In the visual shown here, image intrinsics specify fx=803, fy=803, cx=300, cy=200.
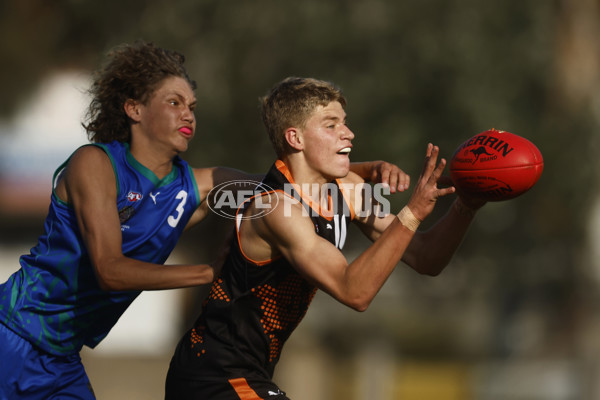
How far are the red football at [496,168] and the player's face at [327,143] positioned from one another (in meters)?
0.68

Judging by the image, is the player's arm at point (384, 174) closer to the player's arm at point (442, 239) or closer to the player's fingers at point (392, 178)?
the player's fingers at point (392, 178)

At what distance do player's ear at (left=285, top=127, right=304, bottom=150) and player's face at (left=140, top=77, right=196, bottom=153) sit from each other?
802mm

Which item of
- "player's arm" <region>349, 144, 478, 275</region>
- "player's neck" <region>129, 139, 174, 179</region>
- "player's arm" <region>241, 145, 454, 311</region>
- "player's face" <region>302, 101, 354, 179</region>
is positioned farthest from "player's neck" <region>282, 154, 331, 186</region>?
"player's neck" <region>129, 139, 174, 179</region>

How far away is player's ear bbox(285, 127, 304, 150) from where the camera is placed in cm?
443

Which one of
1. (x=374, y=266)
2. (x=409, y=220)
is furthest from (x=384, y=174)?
(x=374, y=266)

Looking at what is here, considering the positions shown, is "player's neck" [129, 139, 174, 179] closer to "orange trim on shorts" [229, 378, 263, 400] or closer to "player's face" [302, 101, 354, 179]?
"player's face" [302, 101, 354, 179]

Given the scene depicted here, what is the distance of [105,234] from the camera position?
14.0 ft

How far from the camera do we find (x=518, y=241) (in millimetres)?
13617

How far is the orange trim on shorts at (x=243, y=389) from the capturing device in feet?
13.5

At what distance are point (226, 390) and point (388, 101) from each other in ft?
27.3

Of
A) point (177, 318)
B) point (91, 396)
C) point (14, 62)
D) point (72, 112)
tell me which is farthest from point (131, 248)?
point (177, 318)

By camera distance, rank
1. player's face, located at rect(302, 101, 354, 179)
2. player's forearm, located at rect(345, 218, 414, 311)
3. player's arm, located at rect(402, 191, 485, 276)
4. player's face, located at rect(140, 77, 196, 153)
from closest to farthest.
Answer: player's forearm, located at rect(345, 218, 414, 311)
player's face, located at rect(302, 101, 354, 179)
player's arm, located at rect(402, 191, 485, 276)
player's face, located at rect(140, 77, 196, 153)

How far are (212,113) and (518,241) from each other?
5683 mm

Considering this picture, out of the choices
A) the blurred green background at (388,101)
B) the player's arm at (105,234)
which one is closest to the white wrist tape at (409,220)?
the player's arm at (105,234)
